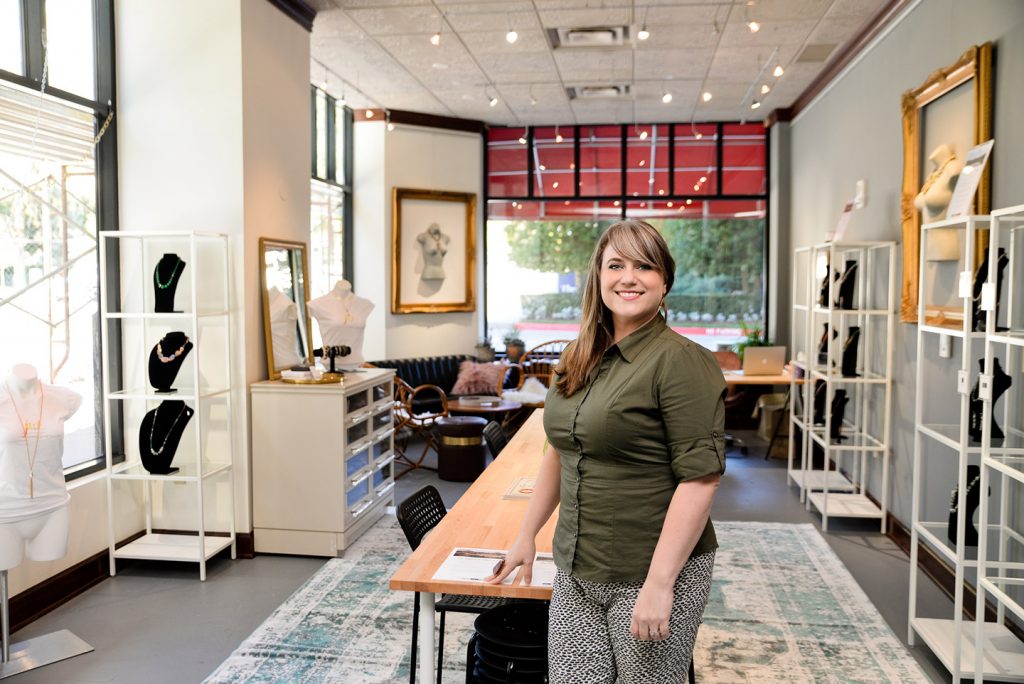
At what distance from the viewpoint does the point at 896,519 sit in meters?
5.73

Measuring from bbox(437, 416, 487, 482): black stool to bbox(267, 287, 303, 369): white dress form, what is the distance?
6.04ft

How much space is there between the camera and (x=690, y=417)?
1.79 m

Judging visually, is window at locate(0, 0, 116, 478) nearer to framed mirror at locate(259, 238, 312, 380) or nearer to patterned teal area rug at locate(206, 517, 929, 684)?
framed mirror at locate(259, 238, 312, 380)

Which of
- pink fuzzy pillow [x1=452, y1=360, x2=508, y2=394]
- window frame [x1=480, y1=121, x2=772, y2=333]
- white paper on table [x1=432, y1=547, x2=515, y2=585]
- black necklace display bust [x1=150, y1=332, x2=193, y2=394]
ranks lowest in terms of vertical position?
pink fuzzy pillow [x1=452, y1=360, x2=508, y2=394]

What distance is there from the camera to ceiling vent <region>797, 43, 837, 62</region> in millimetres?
6984

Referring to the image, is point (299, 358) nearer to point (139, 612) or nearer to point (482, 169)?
point (139, 612)

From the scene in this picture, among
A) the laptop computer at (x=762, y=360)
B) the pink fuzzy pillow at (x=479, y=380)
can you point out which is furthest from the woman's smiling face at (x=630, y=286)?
the pink fuzzy pillow at (x=479, y=380)

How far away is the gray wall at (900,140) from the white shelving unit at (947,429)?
25mm

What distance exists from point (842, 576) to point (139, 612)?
3843mm

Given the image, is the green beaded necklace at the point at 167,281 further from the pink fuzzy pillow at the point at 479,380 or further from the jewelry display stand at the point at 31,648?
the pink fuzzy pillow at the point at 479,380

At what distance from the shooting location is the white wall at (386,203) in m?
9.55

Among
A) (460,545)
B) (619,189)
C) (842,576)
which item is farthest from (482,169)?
(460,545)

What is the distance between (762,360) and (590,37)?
11.2ft

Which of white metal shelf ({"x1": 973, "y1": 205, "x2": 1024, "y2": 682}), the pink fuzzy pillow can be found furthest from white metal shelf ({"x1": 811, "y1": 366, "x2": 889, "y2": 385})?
the pink fuzzy pillow
